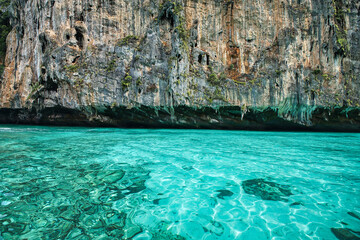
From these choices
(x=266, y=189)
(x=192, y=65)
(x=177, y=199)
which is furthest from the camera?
(x=192, y=65)

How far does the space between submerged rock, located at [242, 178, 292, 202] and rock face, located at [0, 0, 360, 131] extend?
11348 mm

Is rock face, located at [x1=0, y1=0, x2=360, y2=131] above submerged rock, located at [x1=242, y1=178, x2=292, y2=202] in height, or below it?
above

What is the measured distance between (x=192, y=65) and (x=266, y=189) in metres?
14.0

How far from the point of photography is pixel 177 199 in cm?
343

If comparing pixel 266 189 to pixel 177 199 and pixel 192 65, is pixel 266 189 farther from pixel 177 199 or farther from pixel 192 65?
pixel 192 65

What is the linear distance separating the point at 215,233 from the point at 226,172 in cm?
237

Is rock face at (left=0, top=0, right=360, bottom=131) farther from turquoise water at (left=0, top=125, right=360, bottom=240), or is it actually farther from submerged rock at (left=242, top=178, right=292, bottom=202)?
submerged rock at (left=242, top=178, right=292, bottom=202)

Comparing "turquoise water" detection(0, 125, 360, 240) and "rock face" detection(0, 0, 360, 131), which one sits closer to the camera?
"turquoise water" detection(0, 125, 360, 240)

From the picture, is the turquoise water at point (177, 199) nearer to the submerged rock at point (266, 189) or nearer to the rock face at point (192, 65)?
the submerged rock at point (266, 189)

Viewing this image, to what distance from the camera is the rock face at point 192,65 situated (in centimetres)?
1551

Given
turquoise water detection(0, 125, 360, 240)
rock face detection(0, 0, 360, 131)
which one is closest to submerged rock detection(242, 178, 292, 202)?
turquoise water detection(0, 125, 360, 240)

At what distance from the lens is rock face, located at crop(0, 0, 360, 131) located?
15508 mm

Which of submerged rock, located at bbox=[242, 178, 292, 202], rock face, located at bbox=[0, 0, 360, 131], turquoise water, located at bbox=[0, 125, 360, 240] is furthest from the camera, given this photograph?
rock face, located at bbox=[0, 0, 360, 131]

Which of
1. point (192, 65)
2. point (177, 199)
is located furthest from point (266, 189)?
point (192, 65)
